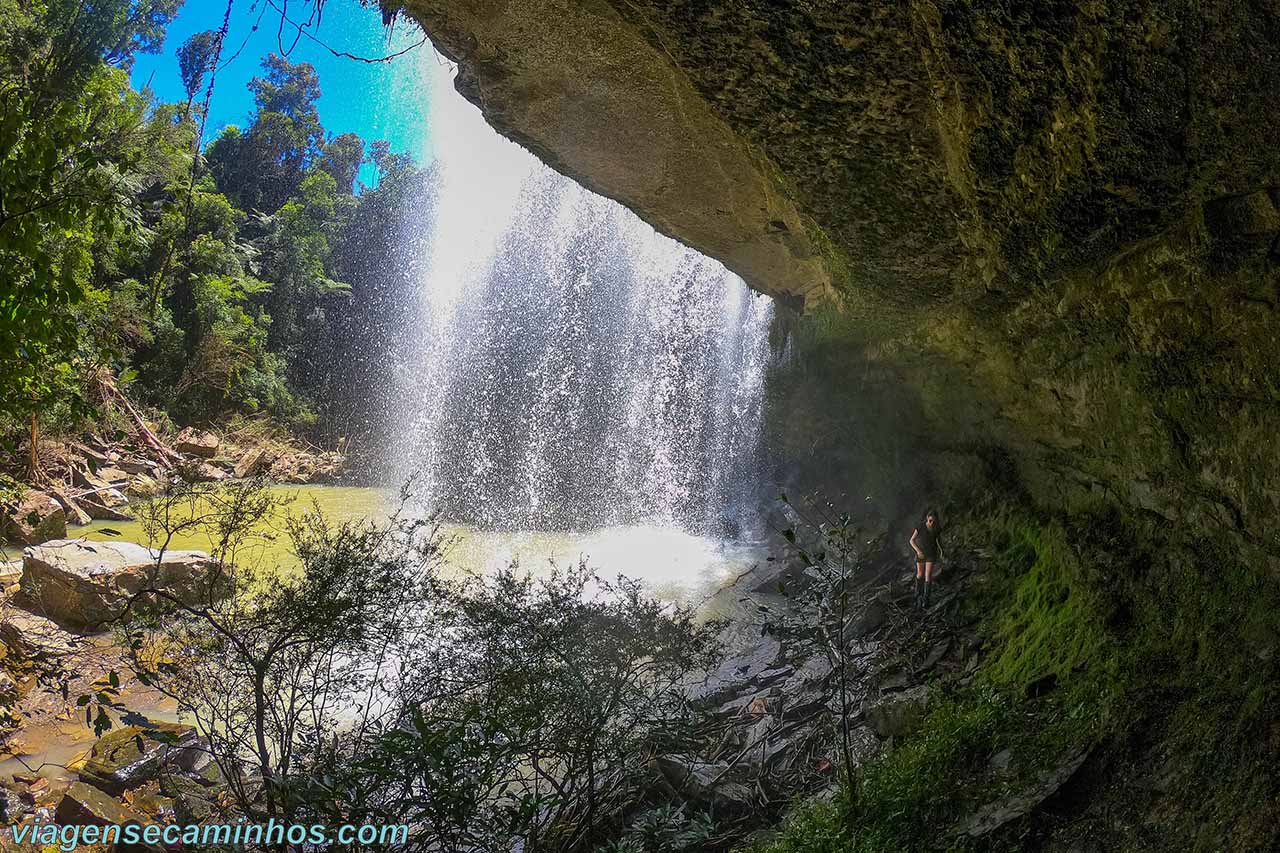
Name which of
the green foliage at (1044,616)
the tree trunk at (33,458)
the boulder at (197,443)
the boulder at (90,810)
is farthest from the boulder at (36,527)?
the green foliage at (1044,616)

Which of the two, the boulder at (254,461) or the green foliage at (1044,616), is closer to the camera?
the green foliage at (1044,616)

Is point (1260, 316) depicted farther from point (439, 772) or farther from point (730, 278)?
point (730, 278)

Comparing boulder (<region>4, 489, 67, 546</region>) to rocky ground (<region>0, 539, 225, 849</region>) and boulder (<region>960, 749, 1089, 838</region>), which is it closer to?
rocky ground (<region>0, 539, 225, 849</region>)

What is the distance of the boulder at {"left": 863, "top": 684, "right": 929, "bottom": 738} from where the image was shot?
16.4 ft

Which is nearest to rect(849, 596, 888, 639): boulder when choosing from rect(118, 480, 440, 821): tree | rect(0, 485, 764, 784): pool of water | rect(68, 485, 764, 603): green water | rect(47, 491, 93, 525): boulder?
rect(0, 485, 764, 784): pool of water

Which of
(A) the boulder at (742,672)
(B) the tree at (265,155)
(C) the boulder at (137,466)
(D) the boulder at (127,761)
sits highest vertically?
(B) the tree at (265,155)

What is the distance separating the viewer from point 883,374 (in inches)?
356

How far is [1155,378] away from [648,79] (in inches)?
156

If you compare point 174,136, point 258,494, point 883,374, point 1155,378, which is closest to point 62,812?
point 258,494

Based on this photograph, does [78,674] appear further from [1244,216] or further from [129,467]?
[129,467]

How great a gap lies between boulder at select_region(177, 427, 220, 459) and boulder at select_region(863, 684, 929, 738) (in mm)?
20724

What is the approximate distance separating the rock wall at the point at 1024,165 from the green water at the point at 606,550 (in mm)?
6179

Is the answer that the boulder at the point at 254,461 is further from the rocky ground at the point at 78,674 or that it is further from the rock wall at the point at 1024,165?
the rock wall at the point at 1024,165

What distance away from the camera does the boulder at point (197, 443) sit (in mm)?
19969
